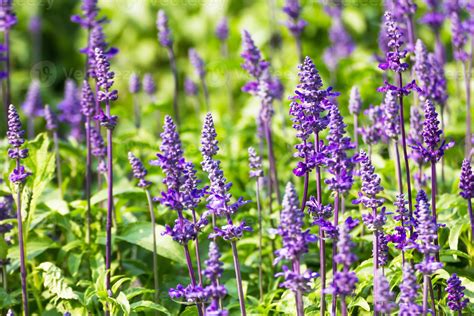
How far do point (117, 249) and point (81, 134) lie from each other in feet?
8.41

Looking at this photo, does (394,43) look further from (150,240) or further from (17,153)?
(17,153)

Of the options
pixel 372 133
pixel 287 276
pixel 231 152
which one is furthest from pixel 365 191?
pixel 231 152

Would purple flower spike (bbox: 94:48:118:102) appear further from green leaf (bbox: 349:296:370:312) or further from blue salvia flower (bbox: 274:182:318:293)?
green leaf (bbox: 349:296:370:312)

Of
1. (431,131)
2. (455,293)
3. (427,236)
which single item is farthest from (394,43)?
(455,293)

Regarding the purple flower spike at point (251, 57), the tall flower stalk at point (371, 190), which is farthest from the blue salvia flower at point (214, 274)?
the purple flower spike at point (251, 57)

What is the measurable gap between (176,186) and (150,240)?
1.61 meters

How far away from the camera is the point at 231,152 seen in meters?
8.23

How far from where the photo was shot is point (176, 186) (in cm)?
411

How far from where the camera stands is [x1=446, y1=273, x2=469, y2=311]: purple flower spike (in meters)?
4.32

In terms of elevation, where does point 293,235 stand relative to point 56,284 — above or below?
above

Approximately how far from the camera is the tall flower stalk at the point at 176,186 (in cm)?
404

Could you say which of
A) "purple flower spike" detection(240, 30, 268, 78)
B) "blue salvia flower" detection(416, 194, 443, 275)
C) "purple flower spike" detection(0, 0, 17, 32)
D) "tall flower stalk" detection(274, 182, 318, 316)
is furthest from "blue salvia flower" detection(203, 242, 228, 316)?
"purple flower spike" detection(0, 0, 17, 32)

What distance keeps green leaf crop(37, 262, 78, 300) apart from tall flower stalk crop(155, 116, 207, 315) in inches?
47.1

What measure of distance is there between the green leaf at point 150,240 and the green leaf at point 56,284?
1.98 feet
